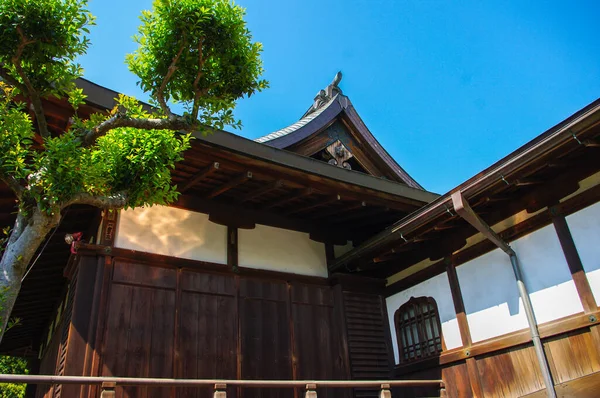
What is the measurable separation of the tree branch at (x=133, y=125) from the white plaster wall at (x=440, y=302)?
5.15 metres

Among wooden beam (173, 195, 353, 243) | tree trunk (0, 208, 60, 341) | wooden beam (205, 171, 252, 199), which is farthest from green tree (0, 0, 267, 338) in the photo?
wooden beam (173, 195, 353, 243)

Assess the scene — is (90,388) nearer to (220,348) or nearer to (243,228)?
(220,348)

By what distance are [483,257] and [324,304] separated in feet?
9.70

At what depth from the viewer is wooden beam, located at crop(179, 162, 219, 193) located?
24.9 ft

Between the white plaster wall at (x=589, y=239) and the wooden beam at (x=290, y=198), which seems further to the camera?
the wooden beam at (x=290, y=198)

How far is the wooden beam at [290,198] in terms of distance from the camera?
8541mm

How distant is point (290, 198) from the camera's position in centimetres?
885

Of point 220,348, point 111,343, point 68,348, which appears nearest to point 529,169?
point 220,348

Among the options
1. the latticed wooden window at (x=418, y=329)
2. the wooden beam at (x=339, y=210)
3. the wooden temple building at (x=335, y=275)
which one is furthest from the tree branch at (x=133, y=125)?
the latticed wooden window at (x=418, y=329)

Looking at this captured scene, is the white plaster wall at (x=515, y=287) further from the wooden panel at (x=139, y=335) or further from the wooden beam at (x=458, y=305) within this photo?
the wooden panel at (x=139, y=335)

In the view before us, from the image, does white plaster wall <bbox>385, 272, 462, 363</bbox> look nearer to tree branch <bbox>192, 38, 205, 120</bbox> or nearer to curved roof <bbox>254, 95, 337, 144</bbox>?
curved roof <bbox>254, 95, 337, 144</bbox>

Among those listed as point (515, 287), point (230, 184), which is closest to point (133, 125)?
point (230, 184)

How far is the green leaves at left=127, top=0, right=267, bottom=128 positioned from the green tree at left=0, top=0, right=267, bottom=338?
12 mm

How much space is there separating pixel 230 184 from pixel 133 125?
2.71 meters
